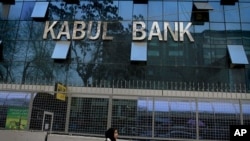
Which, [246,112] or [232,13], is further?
[232,13]

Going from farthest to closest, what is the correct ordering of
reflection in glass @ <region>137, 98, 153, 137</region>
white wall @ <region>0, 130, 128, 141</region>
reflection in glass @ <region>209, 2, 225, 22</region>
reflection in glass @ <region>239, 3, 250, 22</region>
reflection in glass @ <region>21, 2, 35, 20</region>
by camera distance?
1. reflection in glass @ <region>21, 2, 35, 20</region>
2. reflection in glass @ <region>209, 2, 225, 22</region>
3. reflection in glass @ <region>239, 3, 250, 22</region>
4. white wall @ <region>0, 130, 128, 141</region>
5. reflection in glass @ <region>137, 98, 153, 137</region>

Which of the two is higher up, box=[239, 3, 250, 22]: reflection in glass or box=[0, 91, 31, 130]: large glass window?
box=[239, 3, 250, 22]: reflection in glass

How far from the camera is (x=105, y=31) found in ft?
75.7

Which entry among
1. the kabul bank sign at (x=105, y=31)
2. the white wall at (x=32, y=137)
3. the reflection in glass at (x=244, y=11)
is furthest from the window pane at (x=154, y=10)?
the white wall at (x=32, y=137)

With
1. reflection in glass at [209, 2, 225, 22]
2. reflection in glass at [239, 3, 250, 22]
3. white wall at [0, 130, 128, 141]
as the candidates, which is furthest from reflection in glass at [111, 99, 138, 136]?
reflection in glass at [239, 3, 250, 22]

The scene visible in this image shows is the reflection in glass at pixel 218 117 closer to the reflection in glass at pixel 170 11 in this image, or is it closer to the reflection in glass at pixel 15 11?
the reflection in glass at pixel 170 11

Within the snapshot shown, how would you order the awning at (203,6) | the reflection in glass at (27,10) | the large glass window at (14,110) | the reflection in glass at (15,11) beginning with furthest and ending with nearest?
1. the reflection in glass at (15,11)
2. the reflection in glass at (27,10)
3. the awning at (203,6)
4. the large glass window at (14,110)

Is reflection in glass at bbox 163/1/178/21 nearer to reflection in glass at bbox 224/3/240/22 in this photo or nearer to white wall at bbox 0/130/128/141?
reflection in glass at bbox 224/3/240/22

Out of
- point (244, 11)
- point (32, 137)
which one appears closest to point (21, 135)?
point (32, 137)

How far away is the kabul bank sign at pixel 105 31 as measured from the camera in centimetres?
2258

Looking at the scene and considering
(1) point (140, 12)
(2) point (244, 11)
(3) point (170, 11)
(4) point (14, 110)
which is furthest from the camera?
(1) point (140, 12)

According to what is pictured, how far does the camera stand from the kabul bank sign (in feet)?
74.1

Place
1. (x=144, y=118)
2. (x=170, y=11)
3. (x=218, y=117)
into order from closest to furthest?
(x=218, y=117), (x=144, y=118), (x=170, y=11)

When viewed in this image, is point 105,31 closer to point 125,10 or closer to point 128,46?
point 128,46
